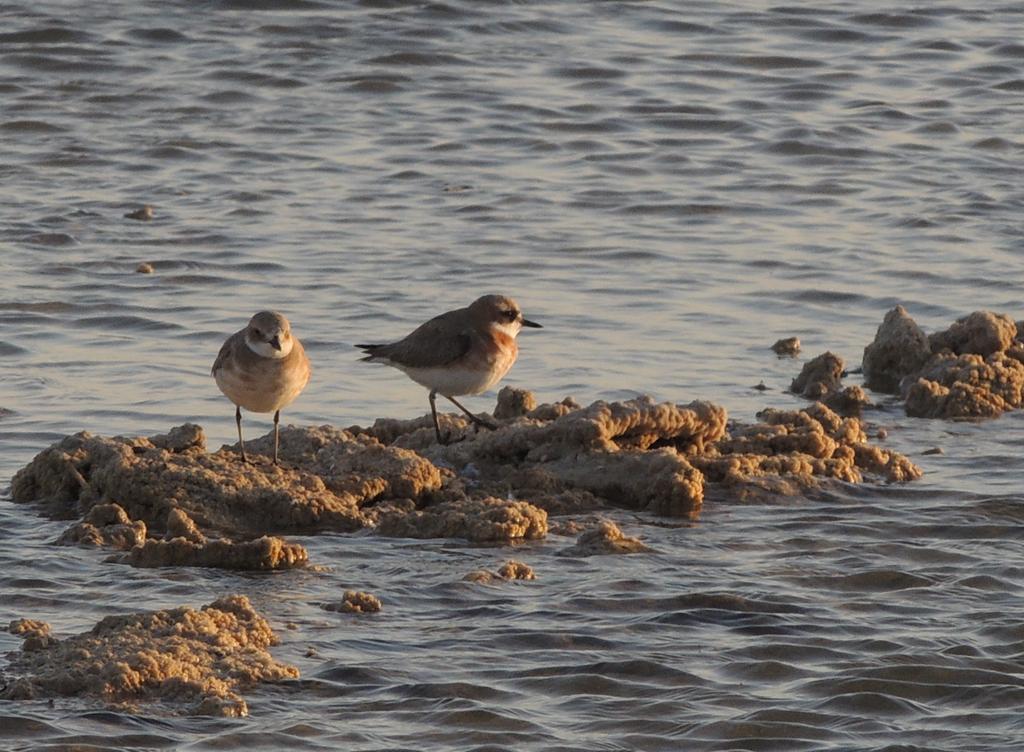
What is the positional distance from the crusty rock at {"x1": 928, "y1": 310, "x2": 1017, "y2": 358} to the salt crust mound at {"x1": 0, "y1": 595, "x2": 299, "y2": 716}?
563 cm

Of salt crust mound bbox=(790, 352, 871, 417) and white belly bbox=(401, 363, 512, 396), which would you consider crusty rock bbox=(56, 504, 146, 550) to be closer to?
white belly bbox=(401, 363, 512, 396)

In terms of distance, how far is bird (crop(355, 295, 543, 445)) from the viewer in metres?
10.6

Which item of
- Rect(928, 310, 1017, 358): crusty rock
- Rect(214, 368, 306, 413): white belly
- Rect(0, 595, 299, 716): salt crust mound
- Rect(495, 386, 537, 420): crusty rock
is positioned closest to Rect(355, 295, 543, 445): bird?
Rect(495, 386, 537, 420): crusty rock

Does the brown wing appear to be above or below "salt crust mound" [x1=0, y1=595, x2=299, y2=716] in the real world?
above

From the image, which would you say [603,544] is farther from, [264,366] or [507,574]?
[264,366]

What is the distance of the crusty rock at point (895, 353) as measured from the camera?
481 inches

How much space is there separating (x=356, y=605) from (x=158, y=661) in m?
1.19

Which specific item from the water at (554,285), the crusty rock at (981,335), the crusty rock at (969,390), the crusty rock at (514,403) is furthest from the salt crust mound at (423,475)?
the crusty rock at (981,335)

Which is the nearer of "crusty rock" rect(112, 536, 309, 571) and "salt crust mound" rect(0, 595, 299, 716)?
"salt crust mound" rect(0, 595, 299, 716)

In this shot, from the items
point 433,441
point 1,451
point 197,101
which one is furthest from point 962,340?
point 197,101

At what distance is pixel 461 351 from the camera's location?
34.9ft

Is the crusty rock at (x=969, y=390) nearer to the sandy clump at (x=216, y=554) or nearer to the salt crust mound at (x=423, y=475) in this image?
the salt crust mound at (x=423, y=475)

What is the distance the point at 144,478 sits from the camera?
945 centimetres

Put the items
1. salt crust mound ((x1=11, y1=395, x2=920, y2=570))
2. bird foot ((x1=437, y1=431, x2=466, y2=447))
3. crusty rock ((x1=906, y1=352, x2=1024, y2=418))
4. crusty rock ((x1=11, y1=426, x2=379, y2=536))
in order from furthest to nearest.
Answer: crusty rock ((x1=906, y1=352, x2=1024, y2=418))
bird foot ((x1=437, y1=431, x2=466, y2=447))
crusty rock ((x1=11, y1=426, x2=379, y2=536))
salt crust mound ((x1=11, y1=395, x2=920, y2=570))
